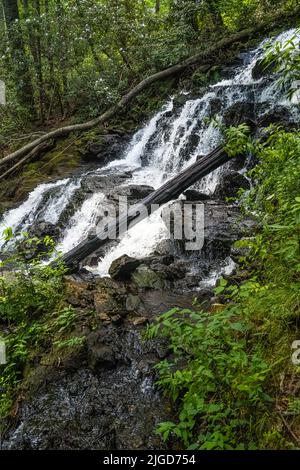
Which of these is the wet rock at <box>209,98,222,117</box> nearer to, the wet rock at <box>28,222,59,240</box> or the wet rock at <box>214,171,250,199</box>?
the wet rock at <box>214,171,250,199</box>

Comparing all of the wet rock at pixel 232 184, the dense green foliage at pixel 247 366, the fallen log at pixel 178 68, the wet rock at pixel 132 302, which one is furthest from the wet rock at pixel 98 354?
the fallen log at pixel 178 68

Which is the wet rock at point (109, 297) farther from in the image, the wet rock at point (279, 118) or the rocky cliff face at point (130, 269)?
the wet rock at point (279, 118)

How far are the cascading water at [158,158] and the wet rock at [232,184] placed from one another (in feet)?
2.10

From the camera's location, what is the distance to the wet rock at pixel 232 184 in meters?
8.55

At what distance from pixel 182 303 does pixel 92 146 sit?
27.5ft

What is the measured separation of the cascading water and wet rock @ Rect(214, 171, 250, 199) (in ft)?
2.10

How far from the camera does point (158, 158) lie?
37.8ft

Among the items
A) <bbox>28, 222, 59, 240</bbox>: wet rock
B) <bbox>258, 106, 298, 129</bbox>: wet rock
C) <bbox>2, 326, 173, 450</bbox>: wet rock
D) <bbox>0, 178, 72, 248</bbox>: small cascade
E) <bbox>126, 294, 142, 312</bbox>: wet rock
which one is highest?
<bbox>258, 106, 298, 129</bbox>: wet rock

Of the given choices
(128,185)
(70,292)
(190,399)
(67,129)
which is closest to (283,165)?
(190,399)

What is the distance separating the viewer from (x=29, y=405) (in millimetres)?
3918

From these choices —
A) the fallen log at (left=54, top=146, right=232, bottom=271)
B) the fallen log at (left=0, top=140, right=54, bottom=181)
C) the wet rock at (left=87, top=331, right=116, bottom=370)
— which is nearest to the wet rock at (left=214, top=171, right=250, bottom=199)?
the fallen log at (left=54, top=146, right=232, bottom=271)

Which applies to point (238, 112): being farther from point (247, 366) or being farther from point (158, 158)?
point (247, 366)

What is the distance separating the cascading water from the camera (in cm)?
912
